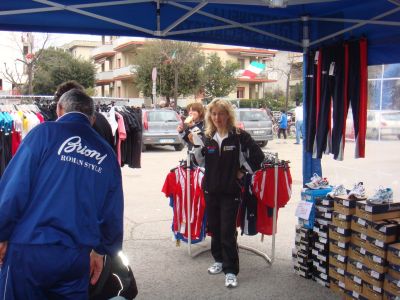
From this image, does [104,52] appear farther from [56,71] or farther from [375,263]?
[375,263]

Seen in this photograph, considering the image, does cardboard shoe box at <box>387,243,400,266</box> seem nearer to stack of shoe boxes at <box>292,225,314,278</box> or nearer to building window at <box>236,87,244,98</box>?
stack of shoe boxes at <box>292,225,314,278</box>

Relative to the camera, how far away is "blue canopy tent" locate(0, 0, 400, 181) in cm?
438

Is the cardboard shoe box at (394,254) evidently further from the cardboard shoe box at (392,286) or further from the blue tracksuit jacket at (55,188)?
the blue tracksuit jacket at (55,188)

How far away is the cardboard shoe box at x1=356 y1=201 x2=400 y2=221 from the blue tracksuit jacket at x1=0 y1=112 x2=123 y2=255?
2443mm

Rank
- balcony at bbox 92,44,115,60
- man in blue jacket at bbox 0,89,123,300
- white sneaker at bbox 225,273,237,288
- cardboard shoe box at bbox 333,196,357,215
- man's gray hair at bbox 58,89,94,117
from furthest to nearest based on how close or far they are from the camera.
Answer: balcony at bbox 92,44,115,60 < white sneaker at bbox 225,273,237,288 < cardboard shoe box at bbox 333,196,357,215 < man's gray hair at bbox 58,89,94,117 < man in blue jacket at bbox 0,89,123,300

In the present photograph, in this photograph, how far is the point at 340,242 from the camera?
423 cm

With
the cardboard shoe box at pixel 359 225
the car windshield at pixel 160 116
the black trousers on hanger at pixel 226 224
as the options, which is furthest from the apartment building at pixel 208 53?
the cardboard shoe box at pixel 359 225

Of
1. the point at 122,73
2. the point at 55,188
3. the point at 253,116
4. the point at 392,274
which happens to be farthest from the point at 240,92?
the point at 55,188

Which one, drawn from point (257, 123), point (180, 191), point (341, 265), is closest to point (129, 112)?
point (180, 191)

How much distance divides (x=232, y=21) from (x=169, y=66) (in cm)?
3079

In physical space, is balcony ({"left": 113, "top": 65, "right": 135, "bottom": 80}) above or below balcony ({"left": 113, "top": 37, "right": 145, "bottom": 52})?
below

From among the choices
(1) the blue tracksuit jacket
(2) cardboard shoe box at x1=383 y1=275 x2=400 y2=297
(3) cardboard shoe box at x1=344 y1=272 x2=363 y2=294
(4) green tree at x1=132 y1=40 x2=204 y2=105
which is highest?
(4) green tree at x1=132 y1=40 x2=204 y2=105

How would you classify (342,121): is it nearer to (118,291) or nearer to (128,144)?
(128,144)

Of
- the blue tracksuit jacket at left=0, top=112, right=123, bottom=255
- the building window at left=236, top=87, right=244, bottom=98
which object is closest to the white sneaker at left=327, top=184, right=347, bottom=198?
the blue tracksuit jacket at left=0, top=112, right=123, bottom=255
